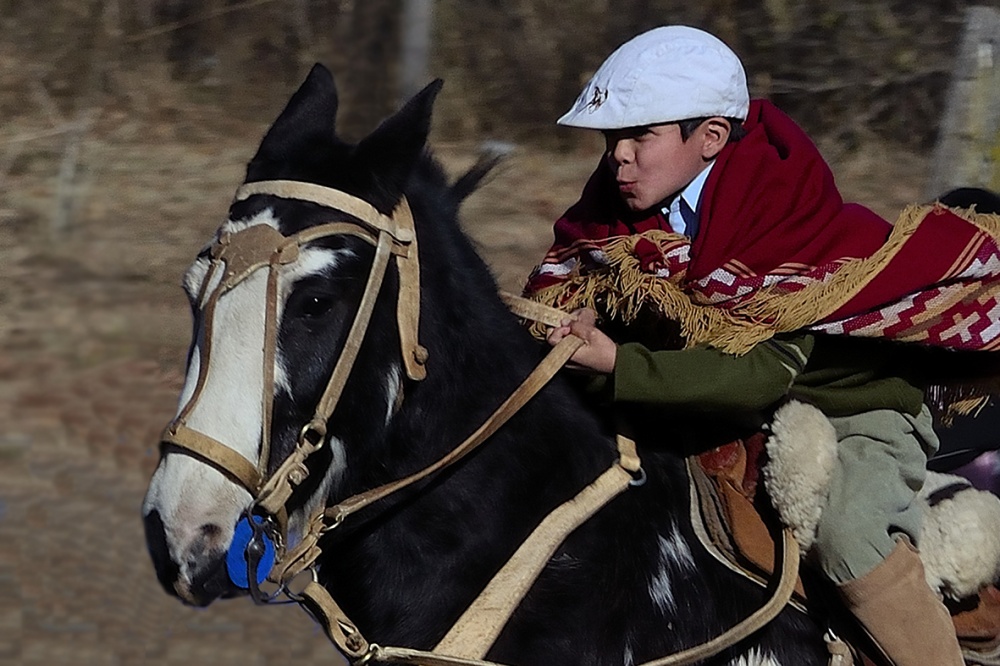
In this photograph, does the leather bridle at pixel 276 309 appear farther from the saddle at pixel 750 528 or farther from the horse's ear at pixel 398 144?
the saddle at pixel 750 528

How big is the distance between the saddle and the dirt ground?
3.01 meters

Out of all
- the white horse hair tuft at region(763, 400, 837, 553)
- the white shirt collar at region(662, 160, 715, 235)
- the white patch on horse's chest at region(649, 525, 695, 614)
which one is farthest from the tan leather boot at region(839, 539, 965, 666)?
the white shirt collar at region(662, 160, 715, 235)

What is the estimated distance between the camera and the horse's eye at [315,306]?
2.62 m

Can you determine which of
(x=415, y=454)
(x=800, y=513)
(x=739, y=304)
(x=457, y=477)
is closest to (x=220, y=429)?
(x=415, y=454)

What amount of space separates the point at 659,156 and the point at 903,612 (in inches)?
42.1

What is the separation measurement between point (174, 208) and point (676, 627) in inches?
256

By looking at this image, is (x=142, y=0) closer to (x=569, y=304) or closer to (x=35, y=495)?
(x=35, y=495)

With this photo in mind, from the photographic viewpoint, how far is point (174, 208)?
8.84 meters

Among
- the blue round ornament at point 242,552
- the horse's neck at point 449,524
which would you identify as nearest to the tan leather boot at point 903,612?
the horse's neck at point 449,524

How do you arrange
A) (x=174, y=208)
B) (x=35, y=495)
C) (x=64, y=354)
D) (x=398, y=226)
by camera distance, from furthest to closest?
1. (x=174, y=208)
2. (x=64, y=354)
3. (x=35, y=495)
4. (x=398, y=226)

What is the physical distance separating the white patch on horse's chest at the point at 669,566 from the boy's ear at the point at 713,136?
31.3 inches

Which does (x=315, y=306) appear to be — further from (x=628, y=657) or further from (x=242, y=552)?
(x=628, y=657)

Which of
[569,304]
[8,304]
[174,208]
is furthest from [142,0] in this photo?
[569,304]

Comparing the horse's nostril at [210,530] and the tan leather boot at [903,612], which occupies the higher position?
the horse's nostril at [210,530]
